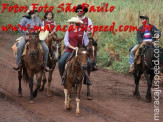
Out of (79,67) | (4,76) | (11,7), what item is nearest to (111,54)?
(4,76)

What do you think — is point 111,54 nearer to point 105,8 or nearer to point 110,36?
point 110,36

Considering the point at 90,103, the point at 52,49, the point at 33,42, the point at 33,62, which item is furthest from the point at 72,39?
the point at 52,49

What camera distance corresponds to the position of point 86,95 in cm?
1284

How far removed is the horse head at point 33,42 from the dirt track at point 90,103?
5.06 ft

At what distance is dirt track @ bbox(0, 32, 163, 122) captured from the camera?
33.0ft

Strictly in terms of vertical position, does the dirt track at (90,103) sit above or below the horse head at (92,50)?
below

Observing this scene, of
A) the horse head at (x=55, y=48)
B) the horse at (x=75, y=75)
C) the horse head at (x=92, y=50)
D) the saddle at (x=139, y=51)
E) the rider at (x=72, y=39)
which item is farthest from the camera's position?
the horse head at (x=55, y=48)

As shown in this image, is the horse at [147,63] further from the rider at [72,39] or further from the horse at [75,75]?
the horse at [75,75]

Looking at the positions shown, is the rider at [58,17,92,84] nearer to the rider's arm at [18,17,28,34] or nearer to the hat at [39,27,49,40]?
the hat at [39,27,49,40]

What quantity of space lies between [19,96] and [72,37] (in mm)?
2826

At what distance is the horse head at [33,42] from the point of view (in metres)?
11.1

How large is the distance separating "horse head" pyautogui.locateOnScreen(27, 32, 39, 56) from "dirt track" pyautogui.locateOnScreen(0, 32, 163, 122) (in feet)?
5.06

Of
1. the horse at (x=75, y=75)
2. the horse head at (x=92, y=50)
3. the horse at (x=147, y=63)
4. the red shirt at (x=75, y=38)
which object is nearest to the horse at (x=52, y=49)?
the horse head at (x=92, y=50)

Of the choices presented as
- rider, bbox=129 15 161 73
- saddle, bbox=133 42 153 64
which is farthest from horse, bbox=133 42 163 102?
rider, bbox=129 15 161 73
